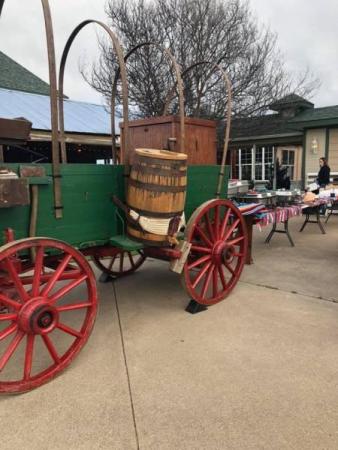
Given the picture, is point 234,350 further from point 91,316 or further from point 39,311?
point 39,311

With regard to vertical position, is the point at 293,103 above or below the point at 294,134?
above

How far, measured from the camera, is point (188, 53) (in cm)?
930

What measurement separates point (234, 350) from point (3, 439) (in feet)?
5.29

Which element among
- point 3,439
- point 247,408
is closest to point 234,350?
point 247,408

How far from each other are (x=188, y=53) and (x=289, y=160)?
953 centimetres

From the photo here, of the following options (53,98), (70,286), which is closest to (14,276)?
(70,286)

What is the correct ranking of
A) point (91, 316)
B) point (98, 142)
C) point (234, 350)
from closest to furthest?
point (91, 316), point (234, 350), point (98, 142)

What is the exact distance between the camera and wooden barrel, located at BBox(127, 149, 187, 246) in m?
2.78

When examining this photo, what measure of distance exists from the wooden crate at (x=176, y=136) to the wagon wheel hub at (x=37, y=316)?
5.55 ft

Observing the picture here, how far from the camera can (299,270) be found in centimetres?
489

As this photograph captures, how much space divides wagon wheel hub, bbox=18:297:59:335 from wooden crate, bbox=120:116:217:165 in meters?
1.69

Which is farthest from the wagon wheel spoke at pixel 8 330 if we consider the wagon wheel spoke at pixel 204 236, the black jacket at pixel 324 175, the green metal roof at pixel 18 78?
the green metal roof at pixel 18 78

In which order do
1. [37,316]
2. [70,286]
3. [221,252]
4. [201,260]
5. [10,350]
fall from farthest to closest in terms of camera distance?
[221,252], [201,260], [70,286], [37,316], [10,350]

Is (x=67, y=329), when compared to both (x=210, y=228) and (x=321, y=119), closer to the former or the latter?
(x=210, y=228)
